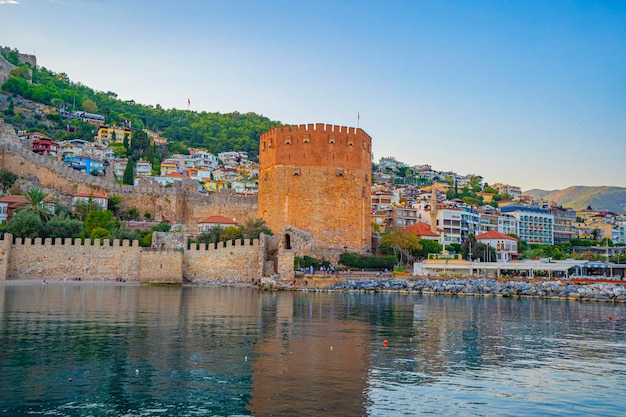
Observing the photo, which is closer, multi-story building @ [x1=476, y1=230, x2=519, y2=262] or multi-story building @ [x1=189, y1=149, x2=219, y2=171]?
multi-story building @ [x1=476, y1=230, x2=519, y2=262]

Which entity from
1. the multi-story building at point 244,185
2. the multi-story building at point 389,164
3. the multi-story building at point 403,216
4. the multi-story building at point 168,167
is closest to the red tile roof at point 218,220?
the multi-story building at point 403,216

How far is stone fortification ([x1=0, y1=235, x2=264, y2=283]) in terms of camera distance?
2780 centimetres

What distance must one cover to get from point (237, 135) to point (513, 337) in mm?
78212

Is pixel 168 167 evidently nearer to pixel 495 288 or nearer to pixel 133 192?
pixel 133 192

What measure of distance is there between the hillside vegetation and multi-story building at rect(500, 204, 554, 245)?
118 feet

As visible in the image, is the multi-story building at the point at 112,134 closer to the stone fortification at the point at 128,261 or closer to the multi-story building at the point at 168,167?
the multi-story building at the point at 168,167

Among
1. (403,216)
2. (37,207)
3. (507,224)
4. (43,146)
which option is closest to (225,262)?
(37,207)

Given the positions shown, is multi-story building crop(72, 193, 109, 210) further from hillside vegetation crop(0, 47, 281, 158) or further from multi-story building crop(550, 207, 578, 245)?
multi-story building crop(550, 207, 578, 245)

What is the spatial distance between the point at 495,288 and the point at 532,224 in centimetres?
3920

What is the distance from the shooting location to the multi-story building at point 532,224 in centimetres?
6178

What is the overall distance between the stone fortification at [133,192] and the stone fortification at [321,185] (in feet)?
21.5

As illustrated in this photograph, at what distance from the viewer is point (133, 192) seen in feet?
130

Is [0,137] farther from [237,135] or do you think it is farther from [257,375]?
[237,135]

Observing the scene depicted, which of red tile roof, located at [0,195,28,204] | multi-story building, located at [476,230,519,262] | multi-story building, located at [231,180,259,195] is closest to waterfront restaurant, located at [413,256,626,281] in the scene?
multi-story building, located at [476,230,519,262]
